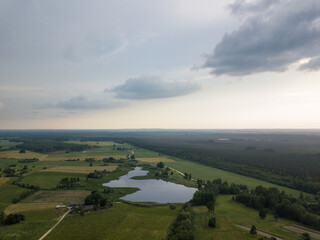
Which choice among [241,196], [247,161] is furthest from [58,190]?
[247,161]

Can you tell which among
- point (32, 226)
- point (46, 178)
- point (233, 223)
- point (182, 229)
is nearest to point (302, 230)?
point (233, 223)

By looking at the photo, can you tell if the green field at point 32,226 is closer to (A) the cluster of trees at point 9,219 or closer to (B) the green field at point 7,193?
A: (A) the cluster of trees at point 9,219

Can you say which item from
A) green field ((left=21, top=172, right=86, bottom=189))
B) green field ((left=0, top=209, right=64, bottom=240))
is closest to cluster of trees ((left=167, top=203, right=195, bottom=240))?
Answer: green field ((left=0, top=209, right=64, bottom=240))

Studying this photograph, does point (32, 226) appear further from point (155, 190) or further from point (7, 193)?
point (155, 190)

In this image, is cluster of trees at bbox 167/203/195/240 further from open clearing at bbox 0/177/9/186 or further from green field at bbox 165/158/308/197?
open clearing at bbox 0/177/9/186

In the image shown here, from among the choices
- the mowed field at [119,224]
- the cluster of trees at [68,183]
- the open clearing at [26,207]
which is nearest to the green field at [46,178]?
the cluster of trees at [68,183]
